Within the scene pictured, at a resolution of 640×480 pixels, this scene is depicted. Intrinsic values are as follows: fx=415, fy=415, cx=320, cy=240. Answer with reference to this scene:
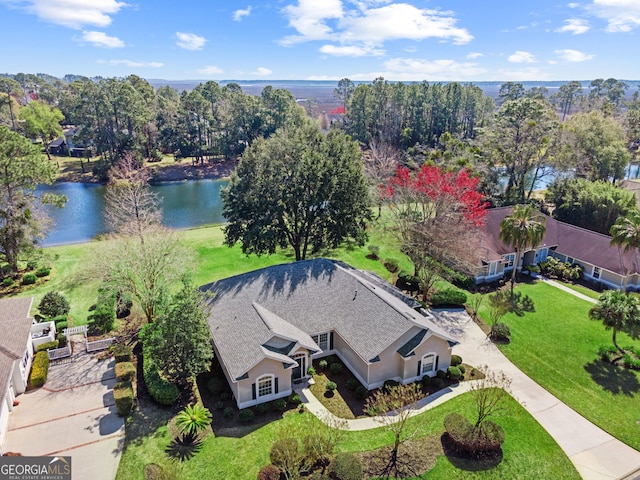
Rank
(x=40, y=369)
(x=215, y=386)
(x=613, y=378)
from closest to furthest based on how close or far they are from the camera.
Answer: (x=215, y=386) < (x=40, y=369) < (x=613, y=378)

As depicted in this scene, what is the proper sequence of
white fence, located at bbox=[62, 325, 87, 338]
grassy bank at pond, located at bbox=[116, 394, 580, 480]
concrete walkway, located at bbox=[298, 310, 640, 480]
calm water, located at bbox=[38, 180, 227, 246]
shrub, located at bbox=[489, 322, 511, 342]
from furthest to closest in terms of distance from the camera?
1. calm water, located at bbox=[38, 180, 227, 246]
2. shrub, located at bbox=[489, 322, 511, 342]
3. white fence, located at bbox=[62, 325, 87, 338]
4. concrete walkway, located at bbox=[298, 310, 640, 480]
5. grassy bank at pond, located at bbox=[116, 394, 580, 480]

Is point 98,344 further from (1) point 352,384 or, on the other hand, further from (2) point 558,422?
(2) point 558,422

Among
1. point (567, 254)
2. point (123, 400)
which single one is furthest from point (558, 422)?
point (567, 254)

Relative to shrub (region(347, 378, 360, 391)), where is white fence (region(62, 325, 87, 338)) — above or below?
above

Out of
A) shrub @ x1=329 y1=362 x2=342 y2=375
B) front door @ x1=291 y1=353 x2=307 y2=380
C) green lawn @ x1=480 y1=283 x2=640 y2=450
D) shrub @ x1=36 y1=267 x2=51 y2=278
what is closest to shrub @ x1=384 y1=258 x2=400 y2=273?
green lawn @ x1=480 y1=283 x2=640 y2=450

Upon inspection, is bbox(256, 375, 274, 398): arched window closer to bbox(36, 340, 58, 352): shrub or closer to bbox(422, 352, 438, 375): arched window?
bbox(422, 352, 438, 375): arched window

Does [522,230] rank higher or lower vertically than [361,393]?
higher
